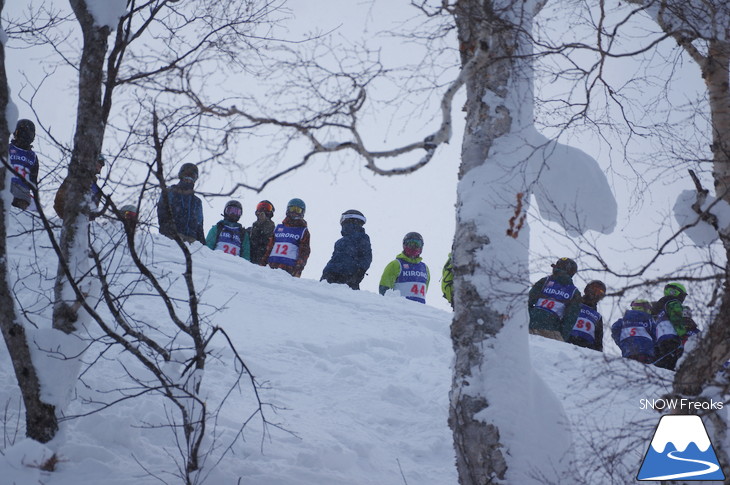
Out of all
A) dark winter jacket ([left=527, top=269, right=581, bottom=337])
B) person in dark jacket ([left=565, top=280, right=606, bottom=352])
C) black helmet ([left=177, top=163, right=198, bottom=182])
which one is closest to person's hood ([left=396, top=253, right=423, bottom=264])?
dark winter jacket ([left=527, top=269, right=581, bottom=337])

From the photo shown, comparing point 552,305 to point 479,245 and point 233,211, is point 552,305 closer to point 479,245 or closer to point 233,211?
point 233,211

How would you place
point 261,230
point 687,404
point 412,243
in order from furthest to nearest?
point 261,230, point 412,243, point 687,404

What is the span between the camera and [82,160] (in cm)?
416

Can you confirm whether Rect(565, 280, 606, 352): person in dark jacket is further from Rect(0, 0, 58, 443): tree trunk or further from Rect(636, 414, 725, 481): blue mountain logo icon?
Rect(0, 0, 58, 443): tree trunk

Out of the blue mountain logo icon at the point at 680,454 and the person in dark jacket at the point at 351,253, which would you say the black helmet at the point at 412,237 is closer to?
the person in dark jacket at the point at 351,253

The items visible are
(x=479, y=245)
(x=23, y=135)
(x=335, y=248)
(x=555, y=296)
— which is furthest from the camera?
(x=335, y=248)

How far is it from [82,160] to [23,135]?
464 centimetres

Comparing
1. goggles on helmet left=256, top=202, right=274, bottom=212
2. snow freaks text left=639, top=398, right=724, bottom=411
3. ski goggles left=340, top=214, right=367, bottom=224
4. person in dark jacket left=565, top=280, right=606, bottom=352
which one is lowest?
snow freaks text left=639, top=398, right=724, bottom=411

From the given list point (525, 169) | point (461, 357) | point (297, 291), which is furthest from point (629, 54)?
point (297, 291)

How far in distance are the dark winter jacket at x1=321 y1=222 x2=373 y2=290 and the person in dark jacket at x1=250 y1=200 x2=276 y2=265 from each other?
48.1 inches

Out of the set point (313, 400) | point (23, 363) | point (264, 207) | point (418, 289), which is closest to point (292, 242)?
point (264, 207)

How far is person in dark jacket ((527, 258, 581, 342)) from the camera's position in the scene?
8305 millimetres

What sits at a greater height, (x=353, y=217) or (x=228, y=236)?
(x=353, y=217)

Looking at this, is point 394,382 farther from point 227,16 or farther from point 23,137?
point 23,137
